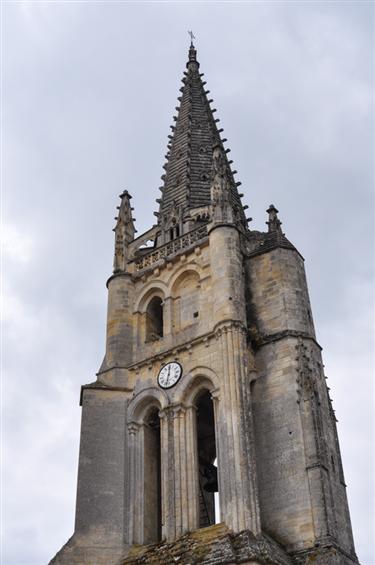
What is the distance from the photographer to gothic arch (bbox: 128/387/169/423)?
24.4 meters

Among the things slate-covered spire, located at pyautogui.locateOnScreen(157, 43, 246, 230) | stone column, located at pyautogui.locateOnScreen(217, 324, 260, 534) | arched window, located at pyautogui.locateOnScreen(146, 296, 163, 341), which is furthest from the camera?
slate-covered spire, located at pyautogui.locateOnScreen(157, 43, 246, 230)

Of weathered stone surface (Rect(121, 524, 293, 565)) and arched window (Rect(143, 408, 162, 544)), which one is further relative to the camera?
arched window (Rect(143, 408, 162, 544))

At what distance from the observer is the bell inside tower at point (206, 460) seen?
959 inches

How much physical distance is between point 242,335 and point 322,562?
6298 millimetres

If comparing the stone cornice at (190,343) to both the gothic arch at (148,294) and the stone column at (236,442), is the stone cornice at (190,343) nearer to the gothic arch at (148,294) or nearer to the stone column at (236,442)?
the stone column at (236,442)

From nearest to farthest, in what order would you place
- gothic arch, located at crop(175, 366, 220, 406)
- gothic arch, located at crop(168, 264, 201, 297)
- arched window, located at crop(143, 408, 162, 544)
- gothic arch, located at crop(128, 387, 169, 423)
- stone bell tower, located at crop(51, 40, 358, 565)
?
stone bell tower, located at crop(51, 40, 358, 565)
arched window, located at crop(143, 408, 162, 544)
gothic arch, located at crop(175, 366, 220, 406)
gothic arch, located at crop(128, 387, 169, 423)
gothic arch, located at crop(168, 264, 201, 297)

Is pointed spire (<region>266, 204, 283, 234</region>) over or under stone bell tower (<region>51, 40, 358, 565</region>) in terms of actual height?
over

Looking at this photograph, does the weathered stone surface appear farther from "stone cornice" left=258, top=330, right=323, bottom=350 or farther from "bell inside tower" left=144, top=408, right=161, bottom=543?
"stone cornice" left=258, top=330, right=323, bottom=350

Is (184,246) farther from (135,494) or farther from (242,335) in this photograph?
(135,494)

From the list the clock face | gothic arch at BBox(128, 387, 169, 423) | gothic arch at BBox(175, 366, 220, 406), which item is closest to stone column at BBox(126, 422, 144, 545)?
gothic arch at BBox(128, 387, 169, 423)

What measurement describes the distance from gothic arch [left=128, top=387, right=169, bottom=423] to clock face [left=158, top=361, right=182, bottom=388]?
257mm

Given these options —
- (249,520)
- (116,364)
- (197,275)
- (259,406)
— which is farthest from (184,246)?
(249,520)

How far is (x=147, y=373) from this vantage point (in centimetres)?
2505

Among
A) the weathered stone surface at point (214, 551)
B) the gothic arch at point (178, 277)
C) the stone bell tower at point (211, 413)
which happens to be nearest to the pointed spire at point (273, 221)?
the stone bell tower at point (211, 413)
